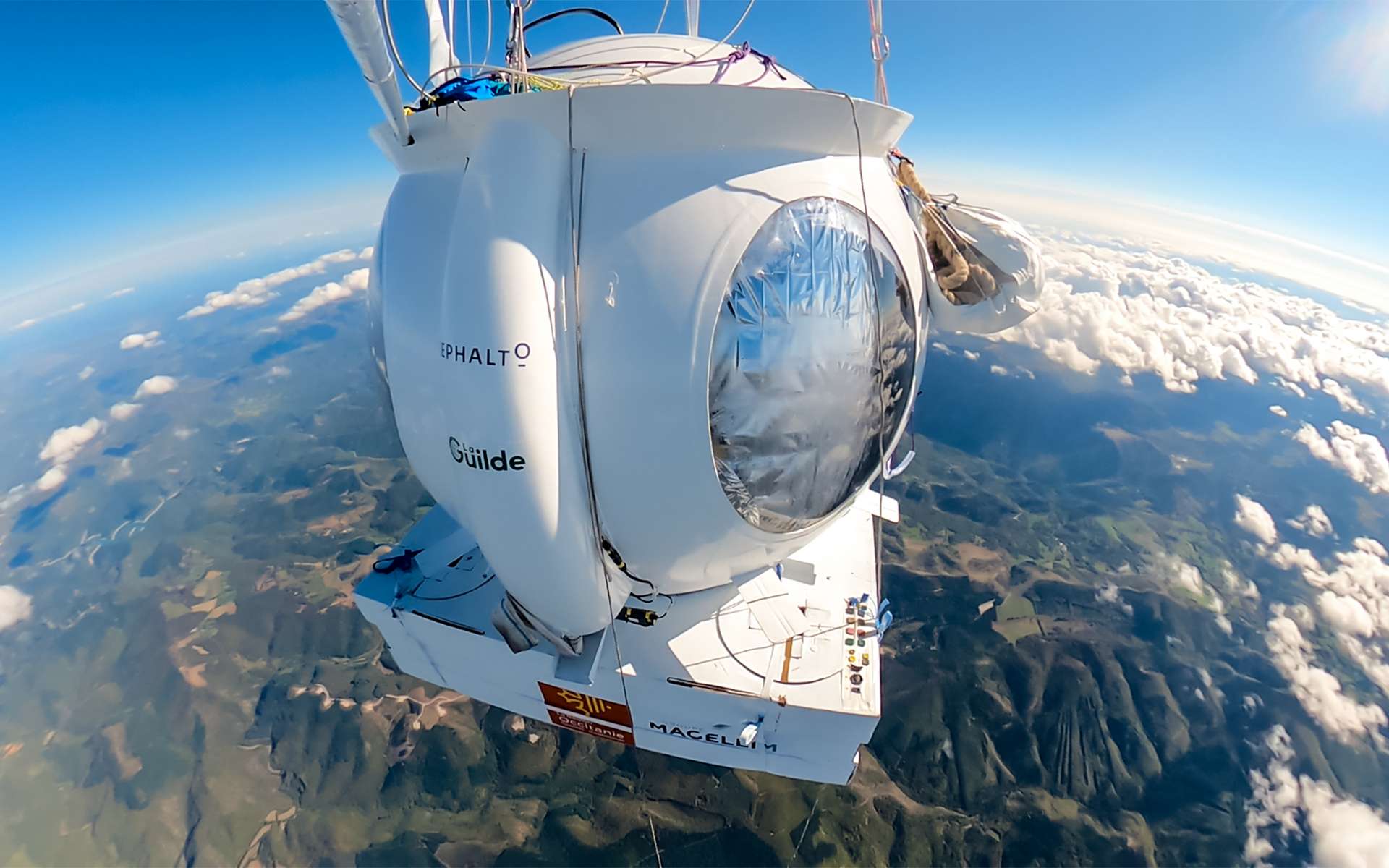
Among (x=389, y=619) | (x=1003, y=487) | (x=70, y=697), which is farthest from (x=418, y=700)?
(x=1003, y=487)

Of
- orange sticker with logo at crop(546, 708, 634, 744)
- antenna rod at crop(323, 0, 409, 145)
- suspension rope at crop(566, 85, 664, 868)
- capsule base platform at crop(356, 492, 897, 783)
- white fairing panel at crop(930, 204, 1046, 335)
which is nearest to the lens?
antenna rod at crop(323, 0, 409, 145)

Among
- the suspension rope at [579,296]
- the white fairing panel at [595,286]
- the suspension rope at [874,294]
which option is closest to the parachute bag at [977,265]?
the suspension rope at [874,294]

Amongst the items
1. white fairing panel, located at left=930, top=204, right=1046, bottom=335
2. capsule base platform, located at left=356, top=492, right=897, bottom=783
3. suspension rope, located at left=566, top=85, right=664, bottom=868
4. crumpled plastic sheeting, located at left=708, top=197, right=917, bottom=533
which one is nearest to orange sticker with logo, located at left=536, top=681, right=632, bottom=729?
capsule base platform, located at left=356, top=492, right=897, bottom=783

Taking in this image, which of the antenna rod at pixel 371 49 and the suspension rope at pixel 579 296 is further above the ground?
the antenna rod at pixel 371 49

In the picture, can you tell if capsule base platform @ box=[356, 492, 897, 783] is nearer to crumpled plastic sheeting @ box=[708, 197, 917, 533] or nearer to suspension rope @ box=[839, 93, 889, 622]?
crumpled plastic sheeting @ box=[708, 197, 917, 533]

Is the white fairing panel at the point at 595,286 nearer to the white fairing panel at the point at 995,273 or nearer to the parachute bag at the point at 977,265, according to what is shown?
the parachute bag at the point at 977,265

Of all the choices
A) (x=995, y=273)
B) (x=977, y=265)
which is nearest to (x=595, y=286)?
(x=977, y=265)

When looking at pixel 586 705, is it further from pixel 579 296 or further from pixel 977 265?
pixel 977 265
